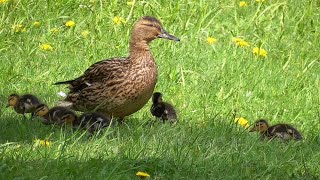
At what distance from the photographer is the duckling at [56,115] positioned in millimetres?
8438

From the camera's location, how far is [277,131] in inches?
339

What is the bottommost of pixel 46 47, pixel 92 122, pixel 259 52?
pixel 259 52

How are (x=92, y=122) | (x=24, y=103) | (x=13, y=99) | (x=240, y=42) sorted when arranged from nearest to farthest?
1. (x=92, y=122)
2. (x=24, y=103)
3. (x=13, y=99)
4. (x=240, y=42)

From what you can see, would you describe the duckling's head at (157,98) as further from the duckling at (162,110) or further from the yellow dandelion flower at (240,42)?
the yellow dandelion flower at (240,42)

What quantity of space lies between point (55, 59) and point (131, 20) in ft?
5.03

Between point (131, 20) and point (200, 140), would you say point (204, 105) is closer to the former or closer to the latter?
point (200, 140)

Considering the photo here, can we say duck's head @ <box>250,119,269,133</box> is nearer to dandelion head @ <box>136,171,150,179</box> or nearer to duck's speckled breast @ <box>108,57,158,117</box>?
duck's speckled breast @ <box>108,57,158,117</box>

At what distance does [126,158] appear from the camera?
281 inches

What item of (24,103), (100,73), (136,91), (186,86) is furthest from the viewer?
(186,86)

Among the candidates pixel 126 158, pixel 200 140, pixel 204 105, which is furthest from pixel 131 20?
pixel 126 158

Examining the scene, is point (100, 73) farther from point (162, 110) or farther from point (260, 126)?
point (260, 126)

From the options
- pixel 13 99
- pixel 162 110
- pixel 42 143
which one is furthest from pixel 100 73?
pixel 42 143

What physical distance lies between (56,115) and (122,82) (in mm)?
892

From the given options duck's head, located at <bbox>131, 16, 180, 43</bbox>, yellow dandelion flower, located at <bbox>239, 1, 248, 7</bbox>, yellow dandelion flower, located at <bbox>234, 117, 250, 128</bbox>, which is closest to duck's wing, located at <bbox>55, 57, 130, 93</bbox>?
duck's head, located at <bbox>131, 16, 180, 43</bbox>
